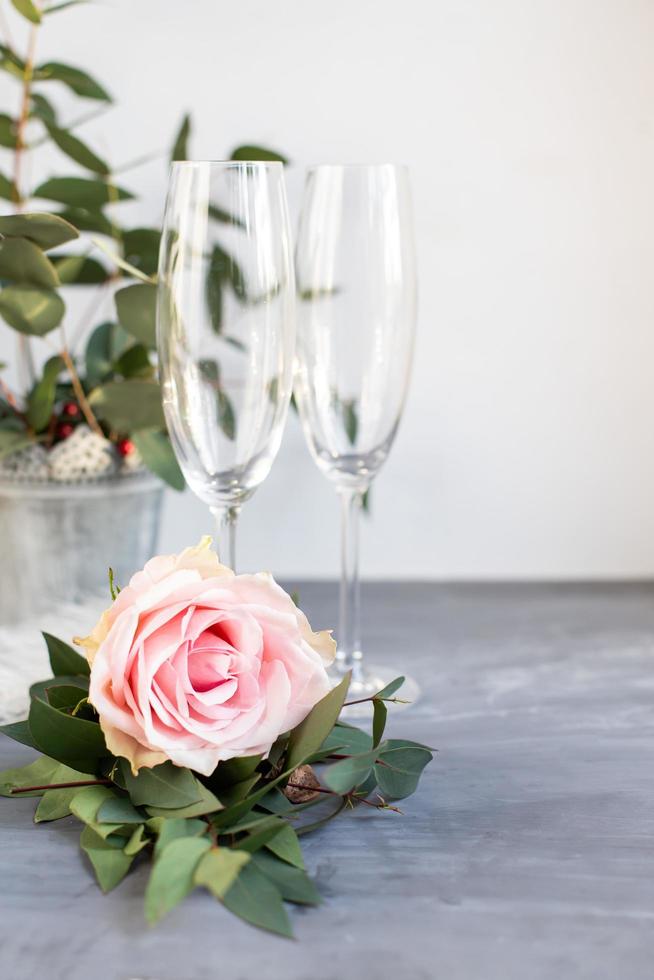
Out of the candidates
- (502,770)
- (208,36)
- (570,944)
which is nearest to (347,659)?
(502,770)

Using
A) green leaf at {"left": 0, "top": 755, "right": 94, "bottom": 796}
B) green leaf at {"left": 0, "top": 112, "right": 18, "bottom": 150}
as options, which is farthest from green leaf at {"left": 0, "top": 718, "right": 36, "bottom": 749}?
green leaf at {"left": 0, "top": 112, "right": 18, "bottom": 150}

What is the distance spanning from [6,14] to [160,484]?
436 mm

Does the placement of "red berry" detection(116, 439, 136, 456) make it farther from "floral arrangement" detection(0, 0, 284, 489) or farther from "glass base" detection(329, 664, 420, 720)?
A: "glass base" detection(329, 664, 420, 720)

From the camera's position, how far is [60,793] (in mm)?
506

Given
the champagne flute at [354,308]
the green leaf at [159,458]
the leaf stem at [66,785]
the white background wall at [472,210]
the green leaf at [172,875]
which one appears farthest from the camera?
the white background wall at [472,210]

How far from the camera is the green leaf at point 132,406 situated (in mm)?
736

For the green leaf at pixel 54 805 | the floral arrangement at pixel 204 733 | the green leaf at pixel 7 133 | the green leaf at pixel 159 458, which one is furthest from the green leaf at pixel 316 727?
the green leaf at pixel 7 133

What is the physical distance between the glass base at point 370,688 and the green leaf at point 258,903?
→ 224mm

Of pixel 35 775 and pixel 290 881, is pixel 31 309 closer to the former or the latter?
pixel 35 775

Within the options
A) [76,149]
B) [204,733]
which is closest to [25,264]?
[76,149]

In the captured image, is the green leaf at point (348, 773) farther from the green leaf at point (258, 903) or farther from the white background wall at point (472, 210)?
the white background wall at point (472, 210)

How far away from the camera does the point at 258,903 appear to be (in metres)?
0.41

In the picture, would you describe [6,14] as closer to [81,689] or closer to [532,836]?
[81,689]

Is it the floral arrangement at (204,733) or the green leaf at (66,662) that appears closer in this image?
the floral arrangement at (204,733)
